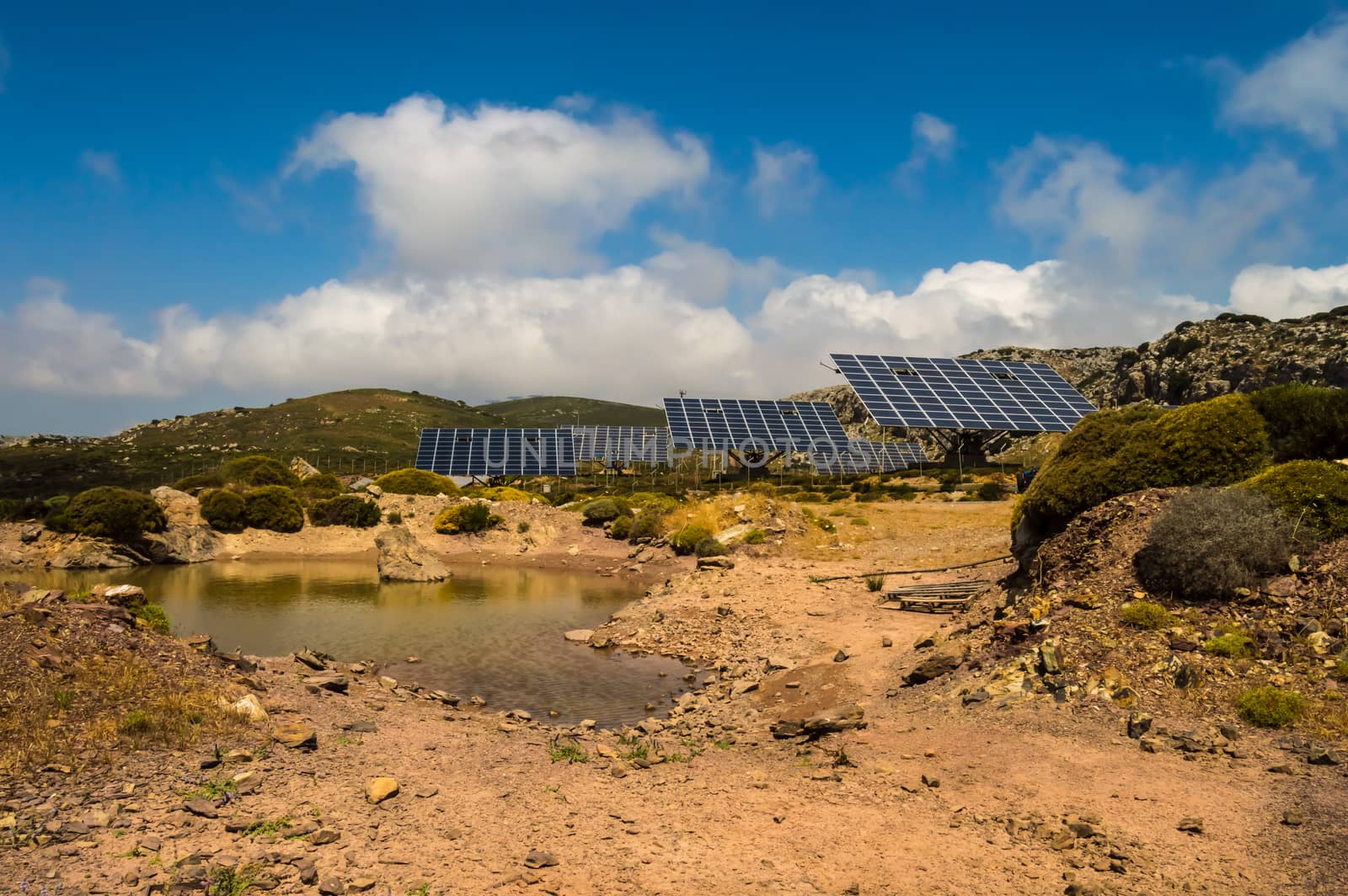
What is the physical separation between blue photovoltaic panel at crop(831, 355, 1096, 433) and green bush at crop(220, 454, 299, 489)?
37430 mm

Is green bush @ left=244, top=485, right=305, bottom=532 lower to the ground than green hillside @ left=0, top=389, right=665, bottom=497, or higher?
lower

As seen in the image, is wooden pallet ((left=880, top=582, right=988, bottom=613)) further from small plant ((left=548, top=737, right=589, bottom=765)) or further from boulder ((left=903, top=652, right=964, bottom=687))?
small plant ((left=548, top=737, right=589, bottom=765))

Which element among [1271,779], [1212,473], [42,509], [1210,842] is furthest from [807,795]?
[42,509]

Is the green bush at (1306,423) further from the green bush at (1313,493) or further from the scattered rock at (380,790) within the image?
the scattered rock at (380,790)

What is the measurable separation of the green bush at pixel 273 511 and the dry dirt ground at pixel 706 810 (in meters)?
30.8

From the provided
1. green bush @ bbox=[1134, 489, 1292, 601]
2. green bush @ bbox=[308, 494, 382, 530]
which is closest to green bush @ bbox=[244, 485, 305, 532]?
green bush @ bbox=[308, 494, 382, 530]

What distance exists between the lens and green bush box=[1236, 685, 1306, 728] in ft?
29.6

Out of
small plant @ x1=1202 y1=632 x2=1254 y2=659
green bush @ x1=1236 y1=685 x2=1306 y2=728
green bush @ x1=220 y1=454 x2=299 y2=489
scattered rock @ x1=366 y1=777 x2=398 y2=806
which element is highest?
green bush @ x1=220 y1=454 x2=299 y2=489

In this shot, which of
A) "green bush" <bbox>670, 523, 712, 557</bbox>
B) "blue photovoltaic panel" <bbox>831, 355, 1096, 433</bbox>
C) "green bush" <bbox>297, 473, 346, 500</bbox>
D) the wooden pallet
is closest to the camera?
the wooden pallet

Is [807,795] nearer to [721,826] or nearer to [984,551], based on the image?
[721,826]

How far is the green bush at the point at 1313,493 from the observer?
11.7 m

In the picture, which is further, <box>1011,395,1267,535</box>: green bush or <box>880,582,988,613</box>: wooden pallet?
<box>880,582,988,613</box>: wooden pallet

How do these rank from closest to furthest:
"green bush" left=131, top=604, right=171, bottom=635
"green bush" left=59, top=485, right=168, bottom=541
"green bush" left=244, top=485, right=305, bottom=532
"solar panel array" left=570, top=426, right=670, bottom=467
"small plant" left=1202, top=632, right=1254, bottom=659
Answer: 1. "small plant" left=1202, top=632, right=1254, bottom=659
2. "green bush" left=131, top=604, right=171, bottom=635
3. "green bush" left=59, top=485, right=168, bottom=541
4. "green bush" left=244, top=485, right=305, bottom=532
5. "solar panel array" left=570, top=426, right=670, bottom=467

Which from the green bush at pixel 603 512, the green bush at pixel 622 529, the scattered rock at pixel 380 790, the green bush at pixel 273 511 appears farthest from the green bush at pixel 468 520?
the scattered rock at pixel 380 790
